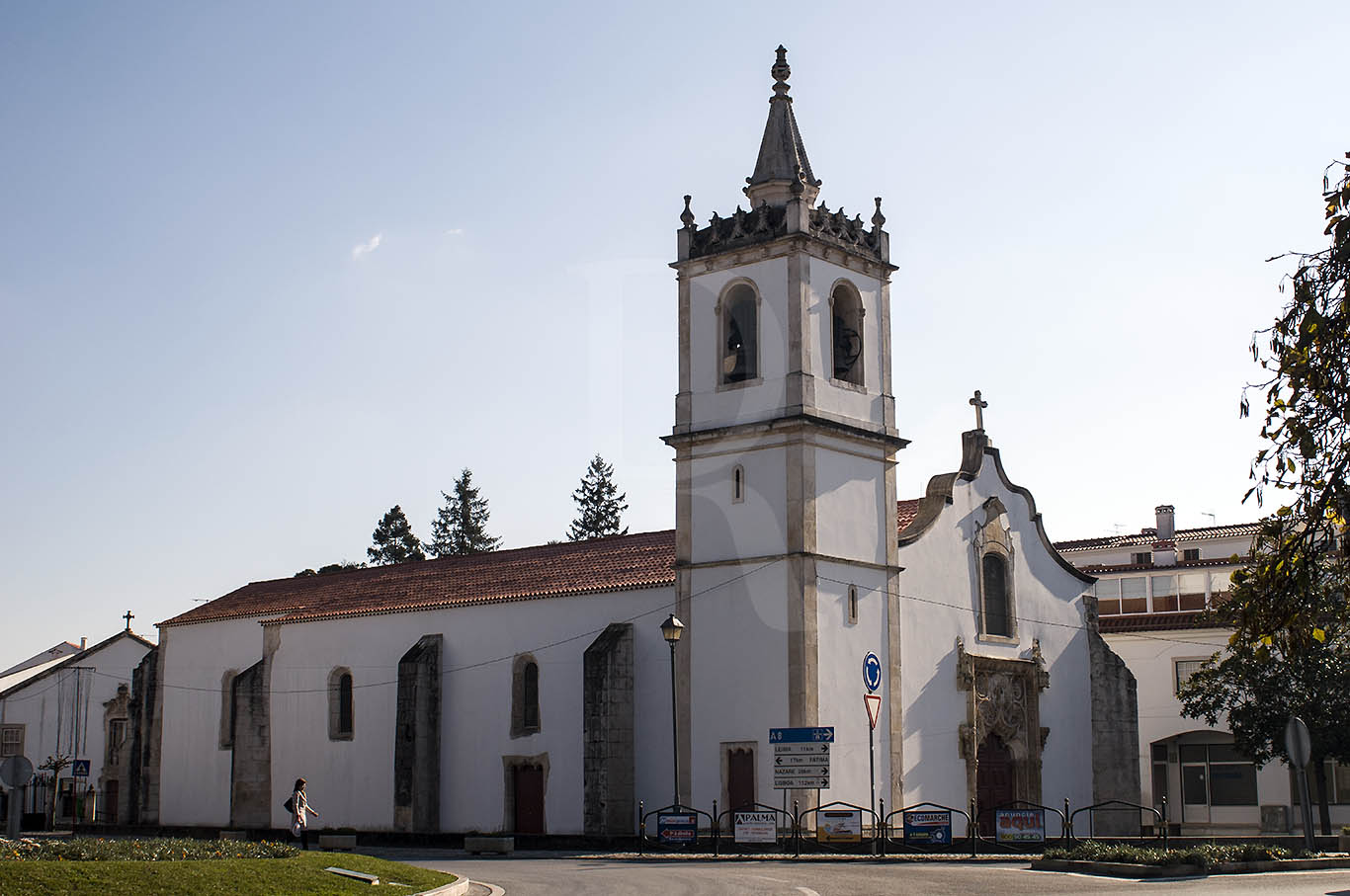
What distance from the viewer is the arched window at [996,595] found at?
38.3 m

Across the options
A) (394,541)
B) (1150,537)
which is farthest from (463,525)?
(1150,537)

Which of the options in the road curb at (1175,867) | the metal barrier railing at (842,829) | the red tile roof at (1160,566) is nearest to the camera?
the road curb at (1175,867)

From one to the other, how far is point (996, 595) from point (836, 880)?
18825 millimetres

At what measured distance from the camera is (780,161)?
119 ft

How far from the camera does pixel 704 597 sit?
1348 inches

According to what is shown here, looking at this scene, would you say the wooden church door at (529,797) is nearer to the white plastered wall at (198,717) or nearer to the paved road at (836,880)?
the paved road at (836,880)

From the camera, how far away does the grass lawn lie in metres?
16.2

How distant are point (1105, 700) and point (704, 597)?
1284 cm

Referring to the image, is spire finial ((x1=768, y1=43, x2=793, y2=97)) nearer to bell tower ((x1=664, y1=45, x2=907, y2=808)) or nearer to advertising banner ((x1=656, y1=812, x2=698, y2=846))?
bell tower ((x1=664, y1=45, x2=907, y2=808))

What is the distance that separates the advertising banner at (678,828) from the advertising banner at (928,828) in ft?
13.1

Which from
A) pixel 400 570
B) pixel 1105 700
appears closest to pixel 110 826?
pixel 400 570

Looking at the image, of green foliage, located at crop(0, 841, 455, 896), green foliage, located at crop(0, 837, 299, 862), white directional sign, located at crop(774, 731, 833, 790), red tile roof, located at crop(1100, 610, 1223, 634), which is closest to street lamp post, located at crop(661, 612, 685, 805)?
white directional sign, located at crop(774, 731, 833, 790)

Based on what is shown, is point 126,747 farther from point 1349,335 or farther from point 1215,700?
point 1349,335

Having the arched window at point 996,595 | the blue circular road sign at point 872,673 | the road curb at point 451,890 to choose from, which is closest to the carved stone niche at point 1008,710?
the arched window at point 996,595
